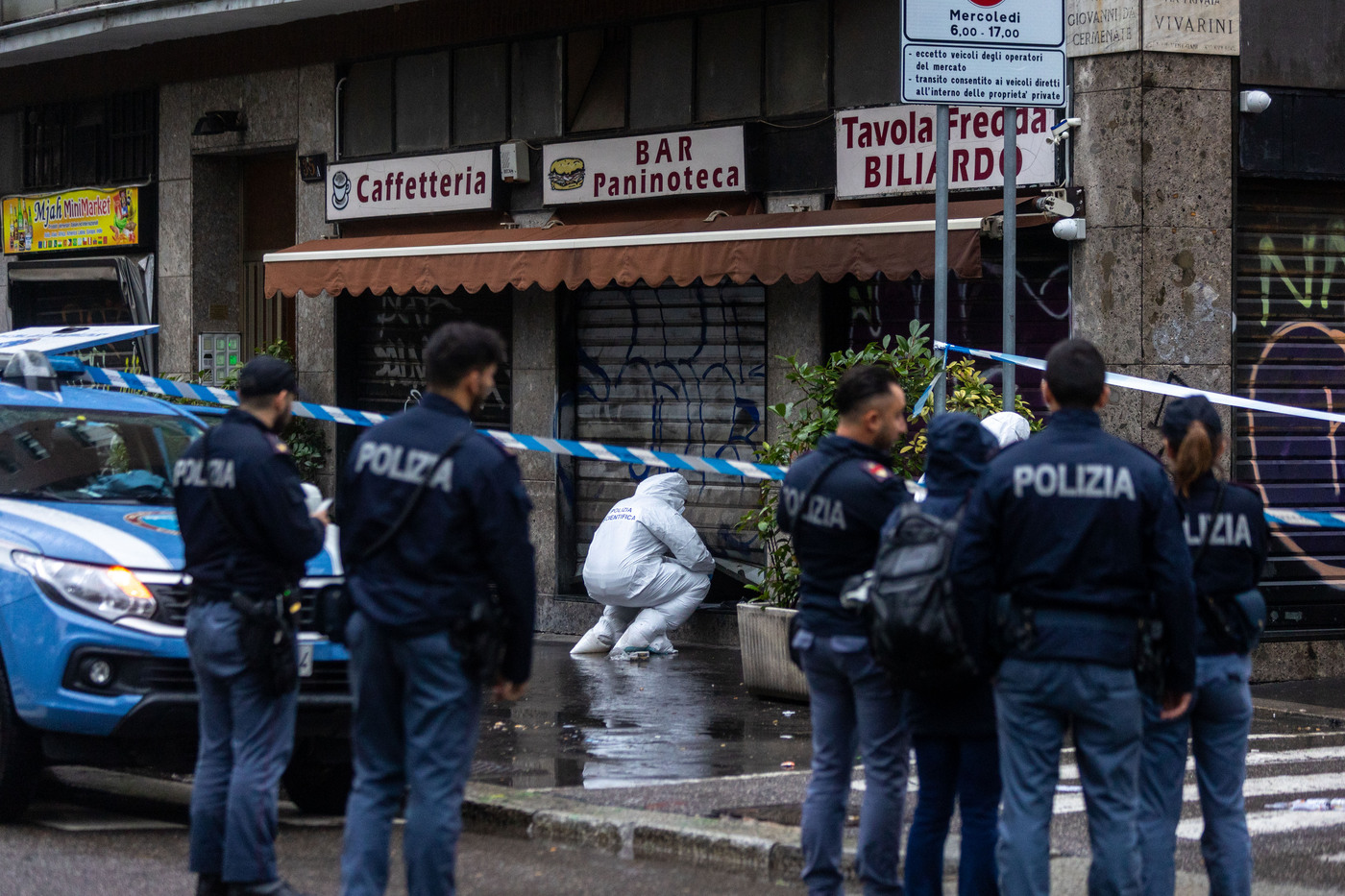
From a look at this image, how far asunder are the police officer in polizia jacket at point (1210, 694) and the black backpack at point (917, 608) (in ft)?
2.47

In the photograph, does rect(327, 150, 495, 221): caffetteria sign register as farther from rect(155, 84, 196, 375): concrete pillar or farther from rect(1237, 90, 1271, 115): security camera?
rect(1237, 90, 1271, 115): security camera

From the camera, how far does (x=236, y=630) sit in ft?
18.3

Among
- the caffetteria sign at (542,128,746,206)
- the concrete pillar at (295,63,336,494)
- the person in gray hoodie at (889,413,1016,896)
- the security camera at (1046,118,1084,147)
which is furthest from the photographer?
the concrete pillar at (295,63,336,494)

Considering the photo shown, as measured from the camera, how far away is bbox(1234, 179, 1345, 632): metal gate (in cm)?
1134

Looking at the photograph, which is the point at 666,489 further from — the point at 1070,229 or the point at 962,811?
the point at 962,811

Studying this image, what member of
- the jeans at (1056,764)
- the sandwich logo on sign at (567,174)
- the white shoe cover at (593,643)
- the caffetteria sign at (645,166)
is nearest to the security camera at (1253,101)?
the caffetteria sign at (645,166)

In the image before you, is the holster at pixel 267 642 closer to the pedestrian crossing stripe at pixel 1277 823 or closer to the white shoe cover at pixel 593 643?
the pedestrian crossing stripe at pixel 1277 823

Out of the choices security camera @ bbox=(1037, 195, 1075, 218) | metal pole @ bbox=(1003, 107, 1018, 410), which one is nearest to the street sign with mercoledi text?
metal pole @ bbox=(1003, 107, 1018, 410)

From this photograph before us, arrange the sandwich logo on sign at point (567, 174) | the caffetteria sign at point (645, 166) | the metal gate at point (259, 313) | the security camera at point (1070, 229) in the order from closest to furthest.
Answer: the security camera at point (1070, 229), the caffetteria sign at point (645, 166), the sandwich logo on sign at point (567, 174), the metal gate at point (259, 313)

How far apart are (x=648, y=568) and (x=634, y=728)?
266 cm

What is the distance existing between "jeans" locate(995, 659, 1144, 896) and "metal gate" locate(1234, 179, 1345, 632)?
23.0 ft

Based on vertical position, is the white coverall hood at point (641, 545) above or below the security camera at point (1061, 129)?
below

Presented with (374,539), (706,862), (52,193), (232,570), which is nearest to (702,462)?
(706,862)

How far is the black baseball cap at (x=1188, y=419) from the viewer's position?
5.19m
